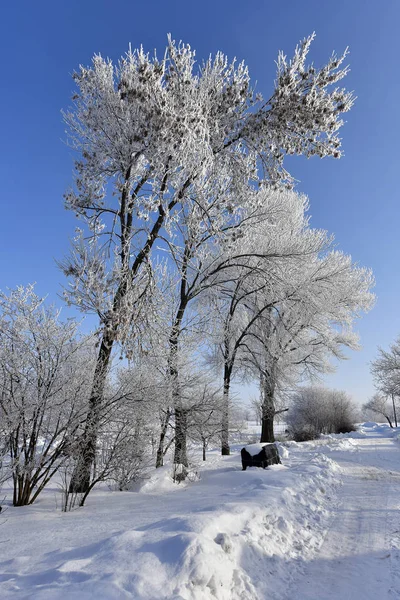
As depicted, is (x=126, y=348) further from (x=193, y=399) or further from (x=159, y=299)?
(x=193, y=399)

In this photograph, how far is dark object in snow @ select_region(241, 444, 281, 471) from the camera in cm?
977

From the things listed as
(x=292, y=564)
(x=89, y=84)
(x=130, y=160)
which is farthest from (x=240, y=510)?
(x=89, y=84)

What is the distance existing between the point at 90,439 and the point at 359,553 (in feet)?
14.7

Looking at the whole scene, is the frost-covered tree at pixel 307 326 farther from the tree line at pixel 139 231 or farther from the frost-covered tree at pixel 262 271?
the tree line at pixel 139 231

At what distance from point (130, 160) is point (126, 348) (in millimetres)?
3880

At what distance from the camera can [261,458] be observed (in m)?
9.80

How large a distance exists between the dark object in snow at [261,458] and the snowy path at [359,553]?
2.66 m

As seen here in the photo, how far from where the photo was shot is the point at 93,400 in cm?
663

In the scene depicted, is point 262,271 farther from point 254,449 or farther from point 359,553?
point 359,553

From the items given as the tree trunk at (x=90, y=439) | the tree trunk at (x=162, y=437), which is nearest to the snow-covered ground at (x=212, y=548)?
the tree trunk at (x=90, y=439)

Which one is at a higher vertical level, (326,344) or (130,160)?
(130,160)

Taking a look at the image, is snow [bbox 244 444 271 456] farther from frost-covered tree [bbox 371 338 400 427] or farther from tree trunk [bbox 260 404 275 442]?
frost-covered tree [bbox 371 338 400 427]

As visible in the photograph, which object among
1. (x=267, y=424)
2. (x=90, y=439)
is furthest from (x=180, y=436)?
(x=267, y=424)

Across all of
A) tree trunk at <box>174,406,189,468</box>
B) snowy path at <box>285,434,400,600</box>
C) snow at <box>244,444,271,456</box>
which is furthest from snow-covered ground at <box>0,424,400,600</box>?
snow at <box>244,444,271,456</box>
